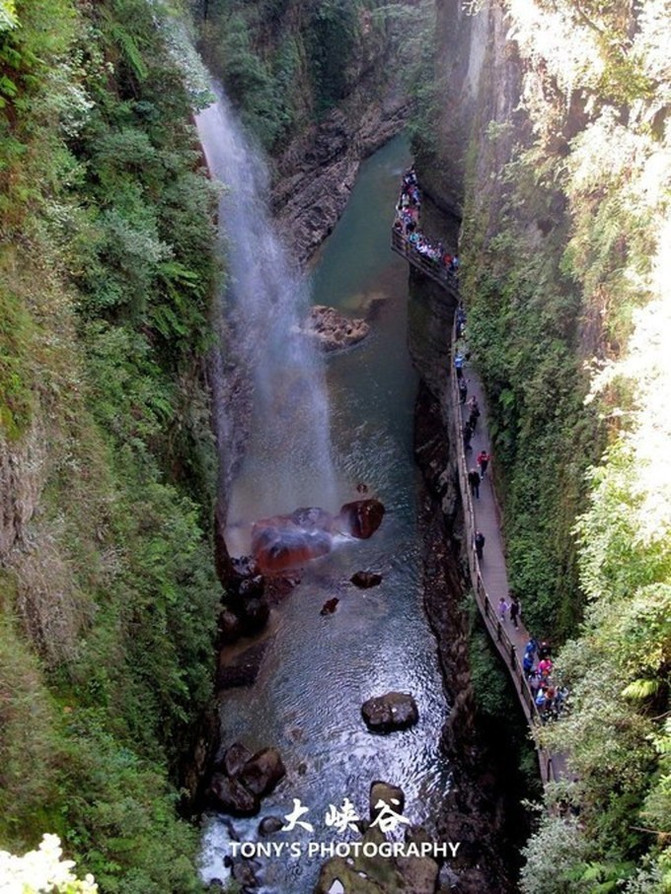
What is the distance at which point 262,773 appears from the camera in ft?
68.9

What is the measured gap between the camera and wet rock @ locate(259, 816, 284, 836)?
20.0 meters

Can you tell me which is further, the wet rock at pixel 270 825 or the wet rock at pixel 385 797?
the wet rock at pixel 385 797

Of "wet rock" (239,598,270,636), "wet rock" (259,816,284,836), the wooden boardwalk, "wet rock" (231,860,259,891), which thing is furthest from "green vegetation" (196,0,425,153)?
"wet rock" (231,860,259,891)

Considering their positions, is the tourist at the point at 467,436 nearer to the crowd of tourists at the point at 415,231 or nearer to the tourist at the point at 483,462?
the tourist at the point at 483,462

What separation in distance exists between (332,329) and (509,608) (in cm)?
2070

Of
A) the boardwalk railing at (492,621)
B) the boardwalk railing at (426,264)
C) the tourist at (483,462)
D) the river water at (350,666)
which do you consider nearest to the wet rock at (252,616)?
the river water at (350,666)

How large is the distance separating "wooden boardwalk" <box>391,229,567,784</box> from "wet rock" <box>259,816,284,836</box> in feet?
21.5

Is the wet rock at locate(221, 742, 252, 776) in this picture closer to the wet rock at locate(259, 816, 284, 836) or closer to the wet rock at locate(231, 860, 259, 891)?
the wet rock at locate(259, 816, 284, 836)

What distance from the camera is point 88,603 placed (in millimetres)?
13930

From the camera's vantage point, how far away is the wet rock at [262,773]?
68.4ft

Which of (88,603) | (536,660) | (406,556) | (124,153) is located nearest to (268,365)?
(406,556)

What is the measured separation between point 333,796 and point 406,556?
8.98 m

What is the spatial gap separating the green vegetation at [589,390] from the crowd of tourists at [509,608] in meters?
0.61

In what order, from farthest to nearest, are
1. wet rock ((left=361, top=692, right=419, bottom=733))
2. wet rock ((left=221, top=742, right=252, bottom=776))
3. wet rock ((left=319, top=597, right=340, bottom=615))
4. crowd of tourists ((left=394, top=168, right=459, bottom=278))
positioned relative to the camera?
1. crowd of tourists ((left=394, top=168, right=459, bottom=278))
2. wet rock ((left=319, top=597, right=340, bottom=615))
3. wet rock ((left=361, top=692, right=419, bottom=733))
4. wet rock ((left=221, top=742, right=252, bottom=776))
